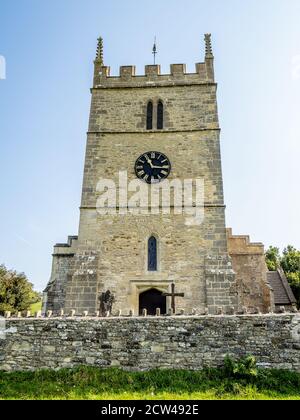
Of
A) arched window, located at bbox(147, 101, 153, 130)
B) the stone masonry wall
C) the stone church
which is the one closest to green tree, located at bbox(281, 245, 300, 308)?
the stone church

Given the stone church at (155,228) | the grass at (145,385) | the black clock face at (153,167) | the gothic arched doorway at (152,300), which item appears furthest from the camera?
the black clock face at (153,167)

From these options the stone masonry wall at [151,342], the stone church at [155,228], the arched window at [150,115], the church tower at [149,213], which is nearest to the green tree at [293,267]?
the stone church at [155,228]

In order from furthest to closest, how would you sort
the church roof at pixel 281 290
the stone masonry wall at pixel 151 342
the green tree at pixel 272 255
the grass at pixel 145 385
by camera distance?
1. the green tree at pixel 272 255
2. the church roof at pixel 281 290
3. the stone masonry wall at pixel 151 342
4. the grass at pixel 145 385

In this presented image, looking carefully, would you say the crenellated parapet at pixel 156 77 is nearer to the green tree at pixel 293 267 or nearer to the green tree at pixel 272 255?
the green tree at pixel 293 267

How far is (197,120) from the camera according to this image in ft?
55.8

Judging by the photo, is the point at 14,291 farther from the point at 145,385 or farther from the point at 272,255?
the point at 272,255

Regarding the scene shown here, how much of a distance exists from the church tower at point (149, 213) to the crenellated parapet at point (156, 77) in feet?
0.17

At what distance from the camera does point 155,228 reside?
15047 mm

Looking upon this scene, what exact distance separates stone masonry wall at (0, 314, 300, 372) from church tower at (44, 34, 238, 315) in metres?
3.13

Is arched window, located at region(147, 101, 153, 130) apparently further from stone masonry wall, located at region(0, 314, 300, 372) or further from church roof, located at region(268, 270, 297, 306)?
church roof, located at region(268, 270, 297, 306)

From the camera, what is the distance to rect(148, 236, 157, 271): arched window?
14.6 meters

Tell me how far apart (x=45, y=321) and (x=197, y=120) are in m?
11.4

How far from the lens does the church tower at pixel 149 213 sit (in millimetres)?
13992
